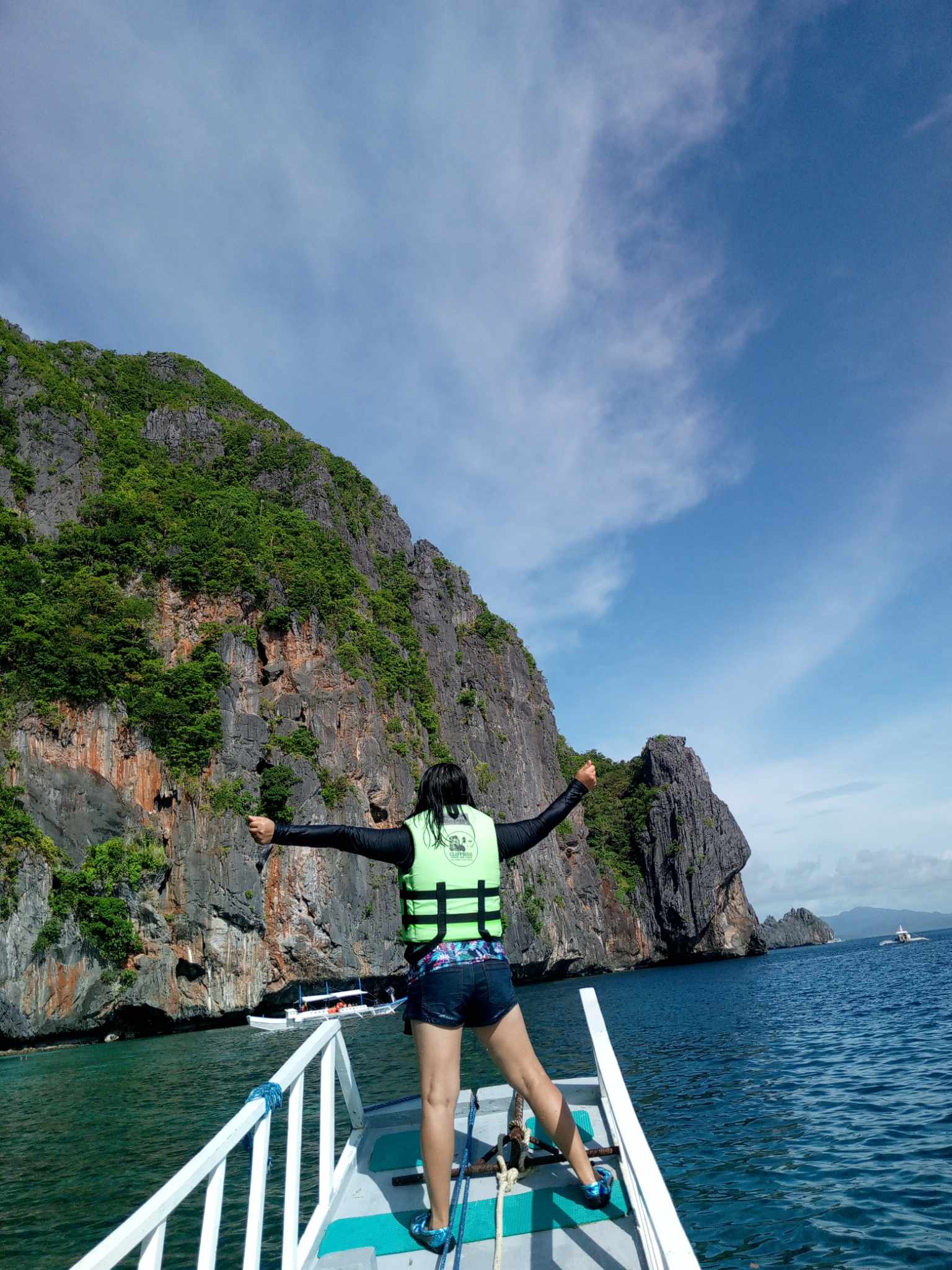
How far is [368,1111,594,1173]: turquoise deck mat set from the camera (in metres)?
4.06

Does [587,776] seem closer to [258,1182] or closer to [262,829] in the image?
[262,829]

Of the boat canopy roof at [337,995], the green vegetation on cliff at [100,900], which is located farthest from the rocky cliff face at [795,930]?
the green vegetation on cliff at [100,900]

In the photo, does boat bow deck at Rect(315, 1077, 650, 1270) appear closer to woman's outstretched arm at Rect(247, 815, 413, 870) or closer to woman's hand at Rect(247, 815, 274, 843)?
woman's outstretched arm at Rect(247, 815, 413, 870)

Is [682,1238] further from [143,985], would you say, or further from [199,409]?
[199,409]

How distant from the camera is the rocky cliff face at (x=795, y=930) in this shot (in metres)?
126

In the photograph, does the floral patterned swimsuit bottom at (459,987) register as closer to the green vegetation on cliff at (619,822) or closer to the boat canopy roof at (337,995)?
the boat canopy roof at (337,995)

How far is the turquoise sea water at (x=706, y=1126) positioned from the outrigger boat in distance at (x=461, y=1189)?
2912 millimetres

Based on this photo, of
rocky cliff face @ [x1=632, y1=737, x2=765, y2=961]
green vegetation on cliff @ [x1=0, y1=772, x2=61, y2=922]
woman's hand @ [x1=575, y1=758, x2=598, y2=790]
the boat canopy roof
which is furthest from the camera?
rocky cliff face @ [x1=632, y1=737, x2=765, y2=961]

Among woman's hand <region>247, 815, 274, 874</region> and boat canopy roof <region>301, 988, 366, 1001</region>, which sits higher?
woman's hand <region>247, 815, 274, 874</region>

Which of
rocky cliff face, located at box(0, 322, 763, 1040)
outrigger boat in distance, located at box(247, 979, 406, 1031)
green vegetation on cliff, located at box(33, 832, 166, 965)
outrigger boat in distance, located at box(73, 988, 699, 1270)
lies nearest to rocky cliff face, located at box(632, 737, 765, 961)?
rocky cliff face, located at box(0, 322, 763, 1040)

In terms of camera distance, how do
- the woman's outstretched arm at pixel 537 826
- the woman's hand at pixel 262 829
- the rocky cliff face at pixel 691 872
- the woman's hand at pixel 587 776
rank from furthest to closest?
1. the rocky cliff face at pixel 691 872
2. the woman's hand at pixel 587 776
3. the woman's outstretched arm at pixel 537 826
4. the woman's hand at pixel 262 829

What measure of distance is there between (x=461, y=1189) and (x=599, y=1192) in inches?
31.2

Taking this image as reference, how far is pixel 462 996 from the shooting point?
3.03 m

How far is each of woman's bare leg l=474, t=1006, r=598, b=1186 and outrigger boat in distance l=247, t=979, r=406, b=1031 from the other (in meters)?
29.7
